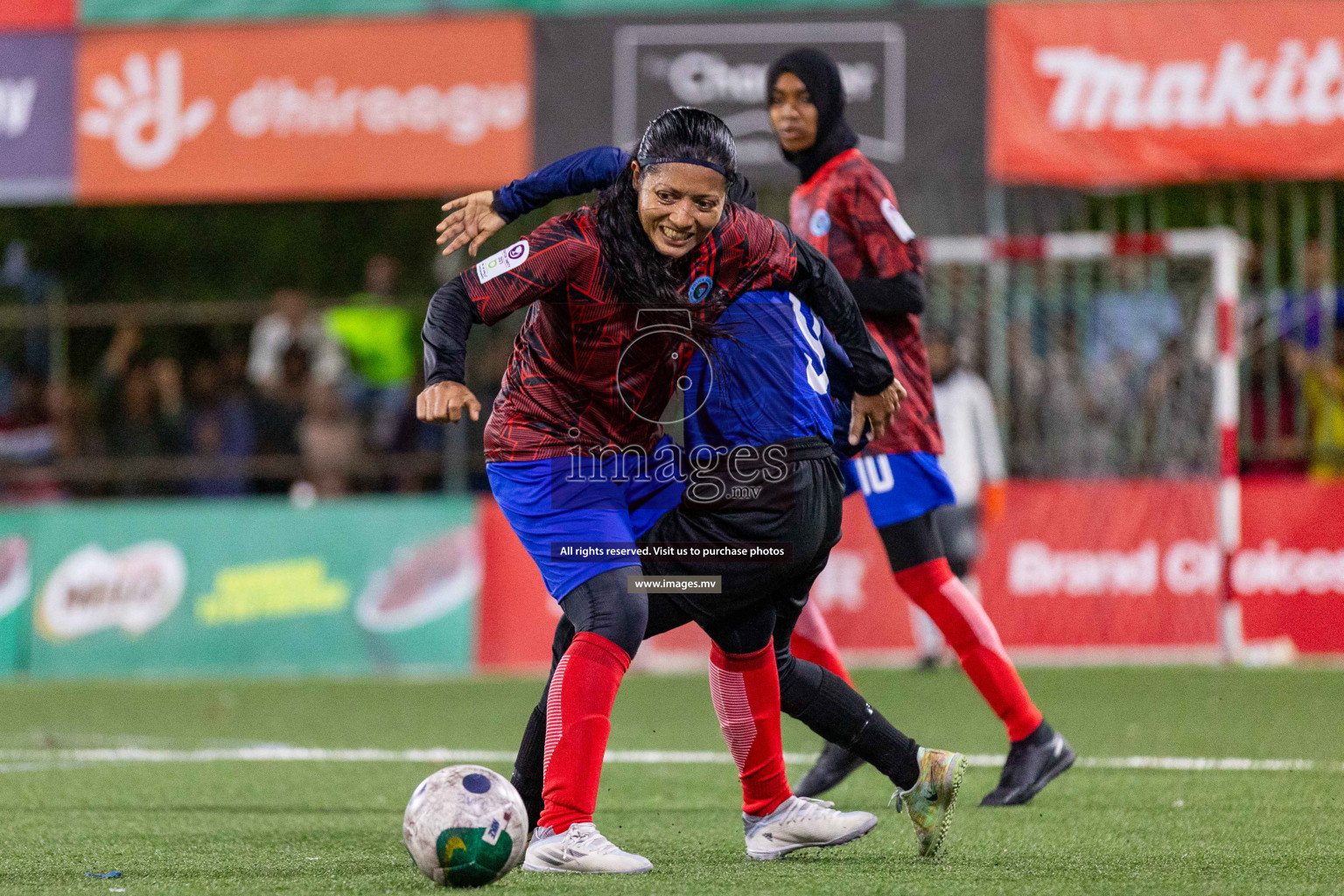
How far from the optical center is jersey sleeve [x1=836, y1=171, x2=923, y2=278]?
245 inches

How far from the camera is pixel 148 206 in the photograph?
20.3 metres

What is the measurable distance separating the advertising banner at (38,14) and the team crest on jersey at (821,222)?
8505 millimetres

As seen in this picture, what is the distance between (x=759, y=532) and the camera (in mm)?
4637

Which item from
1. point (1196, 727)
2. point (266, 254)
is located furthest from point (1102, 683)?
point (266, 254)

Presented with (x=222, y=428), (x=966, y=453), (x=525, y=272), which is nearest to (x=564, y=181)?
(x=525, y=272)

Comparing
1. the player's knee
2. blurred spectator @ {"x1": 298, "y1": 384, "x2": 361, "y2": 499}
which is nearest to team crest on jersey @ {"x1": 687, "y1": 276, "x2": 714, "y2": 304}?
the player's knee

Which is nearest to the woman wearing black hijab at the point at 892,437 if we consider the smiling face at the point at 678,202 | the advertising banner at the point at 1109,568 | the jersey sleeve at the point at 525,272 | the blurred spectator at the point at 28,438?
the smiling face at the point at 678,202

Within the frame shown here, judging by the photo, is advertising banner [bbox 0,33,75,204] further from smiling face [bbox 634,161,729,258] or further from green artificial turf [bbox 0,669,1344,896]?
smiling face [bbox 634,161,729,258]

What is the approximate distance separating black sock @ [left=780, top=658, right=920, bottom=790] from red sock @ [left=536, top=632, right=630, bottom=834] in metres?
0.62

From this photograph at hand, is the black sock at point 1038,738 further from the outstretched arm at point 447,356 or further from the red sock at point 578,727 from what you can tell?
the outstretched arm at point 447,356

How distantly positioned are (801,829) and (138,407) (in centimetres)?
967

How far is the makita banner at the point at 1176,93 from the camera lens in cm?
1180

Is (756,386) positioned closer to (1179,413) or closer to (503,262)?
(503,262)

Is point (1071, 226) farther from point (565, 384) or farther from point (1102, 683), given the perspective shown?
point (565, 384)
